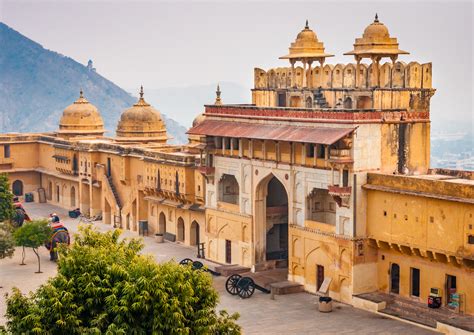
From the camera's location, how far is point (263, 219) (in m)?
41.1

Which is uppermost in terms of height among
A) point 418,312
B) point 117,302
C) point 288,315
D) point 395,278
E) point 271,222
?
point 271,222

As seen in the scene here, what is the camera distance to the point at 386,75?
40000 mm

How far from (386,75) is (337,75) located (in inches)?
108

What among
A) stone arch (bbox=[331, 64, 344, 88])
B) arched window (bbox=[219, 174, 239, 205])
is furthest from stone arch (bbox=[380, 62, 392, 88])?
arched window (bbox=[219, 174, 239, 205])

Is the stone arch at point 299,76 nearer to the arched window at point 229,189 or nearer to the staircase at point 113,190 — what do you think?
the arched window at point 229,189

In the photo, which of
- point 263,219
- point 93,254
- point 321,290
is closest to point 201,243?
point 263,219

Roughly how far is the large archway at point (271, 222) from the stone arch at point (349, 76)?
205 inches

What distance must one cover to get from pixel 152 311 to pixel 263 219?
1813 cm

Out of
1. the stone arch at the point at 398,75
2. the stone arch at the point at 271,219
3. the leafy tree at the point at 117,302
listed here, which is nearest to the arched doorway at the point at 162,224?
the stone arch at the point at 271,219

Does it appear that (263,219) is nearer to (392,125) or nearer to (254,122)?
(254,122)

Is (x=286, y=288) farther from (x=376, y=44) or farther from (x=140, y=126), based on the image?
(x=140, y=126)

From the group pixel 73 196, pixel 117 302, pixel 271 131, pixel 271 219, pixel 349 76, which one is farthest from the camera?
pixel 73 196

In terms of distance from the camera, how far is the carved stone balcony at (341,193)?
35.1 m

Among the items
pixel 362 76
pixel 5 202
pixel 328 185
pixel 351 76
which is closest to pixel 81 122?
pixel 5 202
